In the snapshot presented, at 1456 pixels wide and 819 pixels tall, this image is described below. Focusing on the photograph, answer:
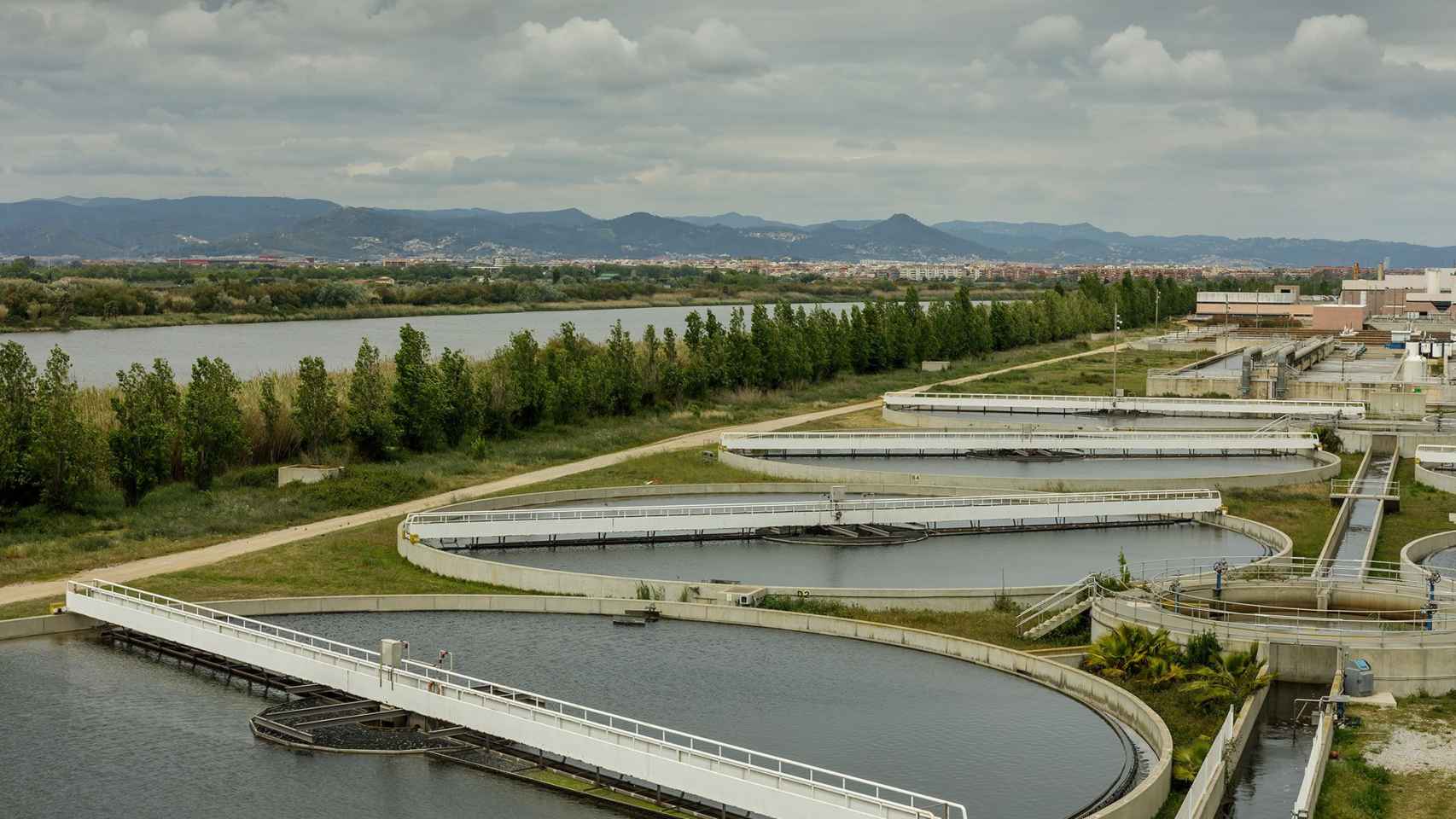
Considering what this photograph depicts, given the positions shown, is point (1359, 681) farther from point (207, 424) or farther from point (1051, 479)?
point (207, 424)

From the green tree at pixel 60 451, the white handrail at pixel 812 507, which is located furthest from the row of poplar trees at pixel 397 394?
the white handrail at pixel 812 507

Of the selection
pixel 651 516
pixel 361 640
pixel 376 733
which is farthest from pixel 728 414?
pixel 376 733

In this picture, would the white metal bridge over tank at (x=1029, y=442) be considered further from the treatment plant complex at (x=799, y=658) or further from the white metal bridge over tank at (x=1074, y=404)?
the white metal bridge over tank at (x=1074, y=404)

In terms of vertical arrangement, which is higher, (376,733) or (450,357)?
(450,357)

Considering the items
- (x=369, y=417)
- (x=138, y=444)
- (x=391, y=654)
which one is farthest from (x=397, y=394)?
(x=391, y=654)

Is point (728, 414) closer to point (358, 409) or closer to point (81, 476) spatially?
point (358, 409)

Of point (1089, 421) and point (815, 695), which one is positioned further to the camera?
point (1089, 421)
